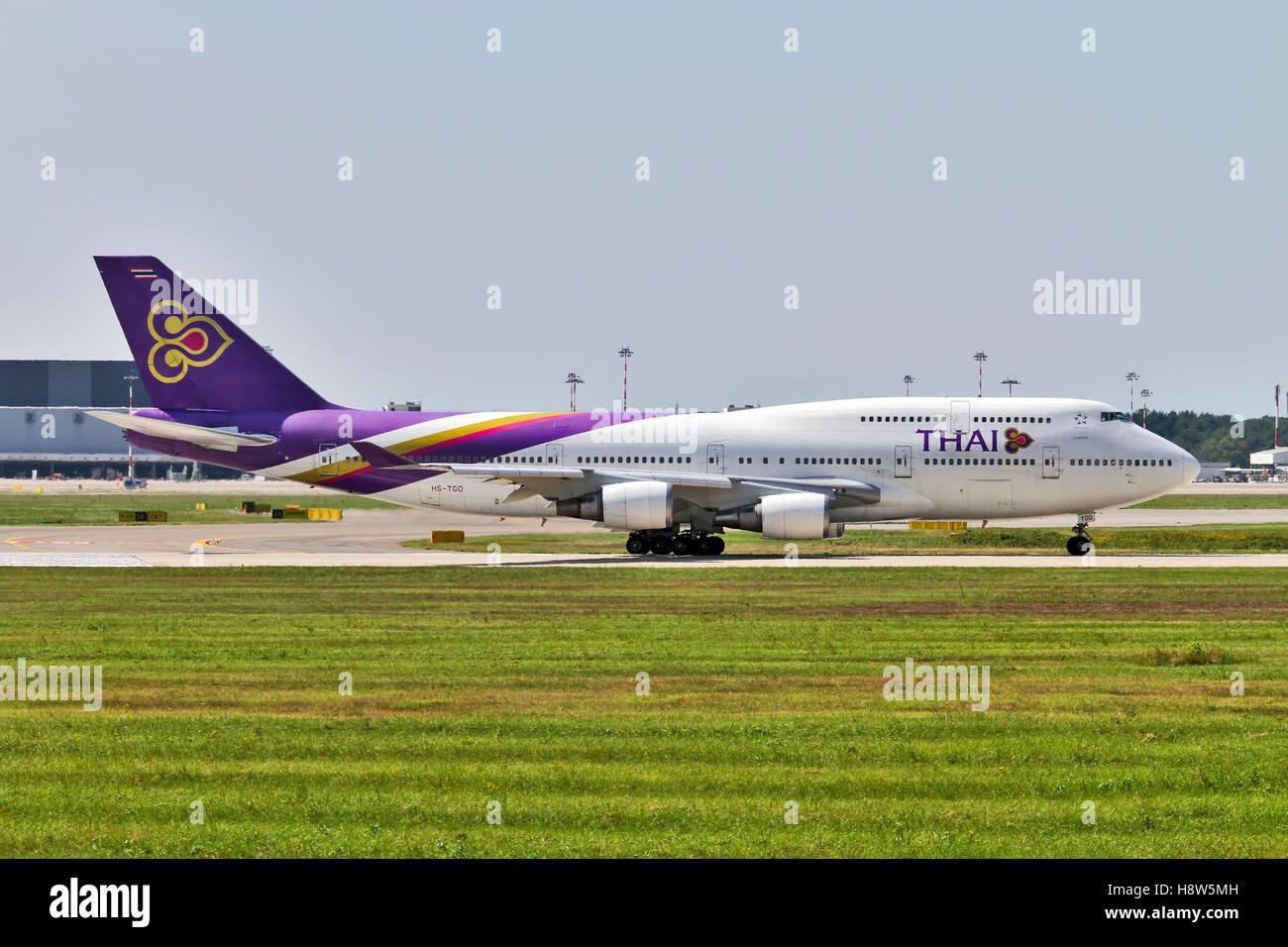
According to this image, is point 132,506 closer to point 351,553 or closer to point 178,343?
point 178,343

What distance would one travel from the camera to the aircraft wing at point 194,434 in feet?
163

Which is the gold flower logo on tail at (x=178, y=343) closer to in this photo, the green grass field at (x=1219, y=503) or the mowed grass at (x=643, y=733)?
the mowed grass at (x=643, y=733)

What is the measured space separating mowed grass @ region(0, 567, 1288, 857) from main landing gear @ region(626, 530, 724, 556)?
19425 mm

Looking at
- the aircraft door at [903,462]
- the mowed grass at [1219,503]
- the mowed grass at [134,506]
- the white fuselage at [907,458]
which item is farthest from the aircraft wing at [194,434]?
the mowed grass at [1219,503]

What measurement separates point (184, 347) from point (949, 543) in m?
29.8

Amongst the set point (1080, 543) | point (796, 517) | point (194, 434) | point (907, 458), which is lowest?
point (1080, 543)

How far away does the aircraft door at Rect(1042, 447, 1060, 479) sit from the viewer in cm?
4950

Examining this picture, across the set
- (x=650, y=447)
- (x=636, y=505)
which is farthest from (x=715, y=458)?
(x=636, y=505)

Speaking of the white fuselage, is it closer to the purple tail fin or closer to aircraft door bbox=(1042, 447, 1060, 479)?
aircraft door bbox=(1042, 447, 1060, 479)

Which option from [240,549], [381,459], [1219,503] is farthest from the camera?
[1219,503]

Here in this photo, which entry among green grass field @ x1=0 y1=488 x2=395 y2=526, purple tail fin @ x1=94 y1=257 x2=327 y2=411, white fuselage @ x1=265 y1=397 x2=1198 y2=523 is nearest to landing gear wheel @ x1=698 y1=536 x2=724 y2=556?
white fuselage @ x1=265 y1=397 x2=1198 y2=523

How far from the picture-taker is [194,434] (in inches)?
1965

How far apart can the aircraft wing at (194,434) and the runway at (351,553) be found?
376cm
